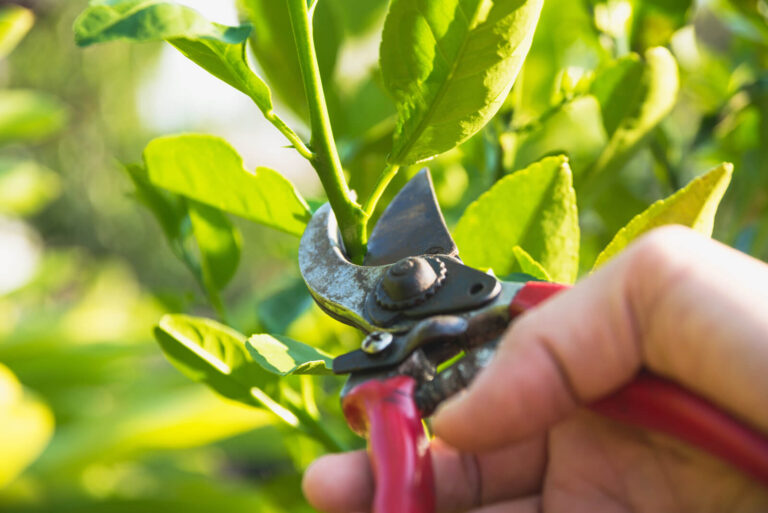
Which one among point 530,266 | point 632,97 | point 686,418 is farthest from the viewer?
point 632,97

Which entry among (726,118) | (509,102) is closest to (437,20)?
(509,102)

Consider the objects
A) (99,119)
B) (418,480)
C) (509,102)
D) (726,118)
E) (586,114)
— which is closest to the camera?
(418,480)

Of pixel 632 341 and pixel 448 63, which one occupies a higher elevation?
pixel 448 63

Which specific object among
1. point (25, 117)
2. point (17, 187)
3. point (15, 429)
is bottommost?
point (15, 429)

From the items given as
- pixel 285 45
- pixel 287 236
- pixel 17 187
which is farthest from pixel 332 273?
pixel 17 187

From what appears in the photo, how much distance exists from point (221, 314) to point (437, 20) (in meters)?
0.44

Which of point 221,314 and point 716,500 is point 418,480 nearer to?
point 716,500

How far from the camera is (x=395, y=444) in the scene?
0.44 meters

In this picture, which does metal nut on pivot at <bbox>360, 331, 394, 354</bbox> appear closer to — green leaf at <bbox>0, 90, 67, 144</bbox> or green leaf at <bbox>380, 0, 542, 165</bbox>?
Result: green leaf at <bbox>380, 0, 542, 165</bbox>

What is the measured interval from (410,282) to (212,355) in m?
0.20

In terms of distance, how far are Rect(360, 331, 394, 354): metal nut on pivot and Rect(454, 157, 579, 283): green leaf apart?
142mm

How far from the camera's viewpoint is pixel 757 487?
0.44 meters

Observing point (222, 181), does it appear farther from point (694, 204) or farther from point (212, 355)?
point (694, 204)

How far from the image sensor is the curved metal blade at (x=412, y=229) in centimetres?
57
